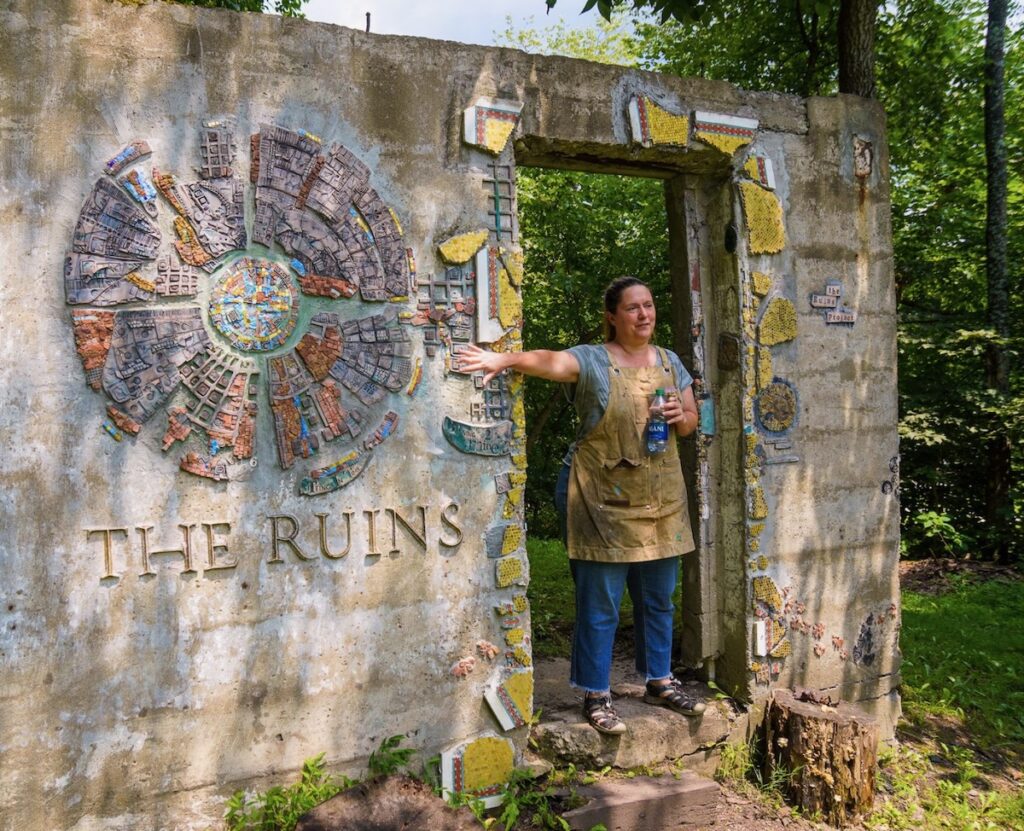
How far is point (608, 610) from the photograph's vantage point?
152 inches

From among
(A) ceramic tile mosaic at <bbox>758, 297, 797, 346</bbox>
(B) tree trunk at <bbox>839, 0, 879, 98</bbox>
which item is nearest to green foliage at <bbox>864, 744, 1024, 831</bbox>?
(A) ceramic tile mosaic at <bbox>758, 297, 797, 346</bbox>

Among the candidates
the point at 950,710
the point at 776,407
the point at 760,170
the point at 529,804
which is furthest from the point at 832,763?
the point at 760,170

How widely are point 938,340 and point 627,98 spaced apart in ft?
16.6

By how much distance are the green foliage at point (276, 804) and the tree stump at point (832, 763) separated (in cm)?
202

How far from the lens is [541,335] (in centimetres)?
970

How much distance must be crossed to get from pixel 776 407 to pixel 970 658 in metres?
2.69

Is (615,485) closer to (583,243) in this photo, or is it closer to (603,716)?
(603,716)

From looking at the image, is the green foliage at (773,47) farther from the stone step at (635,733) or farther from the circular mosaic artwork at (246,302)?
the stone step at (635,733)

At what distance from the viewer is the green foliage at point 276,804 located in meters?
3.23

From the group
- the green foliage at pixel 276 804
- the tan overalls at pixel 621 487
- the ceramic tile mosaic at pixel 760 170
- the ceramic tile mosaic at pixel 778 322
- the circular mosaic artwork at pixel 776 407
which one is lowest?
the green foliage at pixel 276 804

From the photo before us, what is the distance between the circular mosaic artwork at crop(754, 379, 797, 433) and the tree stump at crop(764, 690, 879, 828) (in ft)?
4.41

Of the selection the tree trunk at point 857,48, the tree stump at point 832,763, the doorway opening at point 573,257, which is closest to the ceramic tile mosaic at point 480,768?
the tree stump at point 832,763

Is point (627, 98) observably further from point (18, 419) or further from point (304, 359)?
point (18, 419)

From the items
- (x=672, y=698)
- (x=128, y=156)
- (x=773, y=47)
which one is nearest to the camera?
(x=128, y=156)
